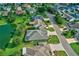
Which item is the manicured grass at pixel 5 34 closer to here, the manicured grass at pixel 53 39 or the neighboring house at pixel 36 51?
the neighboring house at pixel 36 51

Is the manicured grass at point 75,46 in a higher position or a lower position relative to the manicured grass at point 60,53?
higher

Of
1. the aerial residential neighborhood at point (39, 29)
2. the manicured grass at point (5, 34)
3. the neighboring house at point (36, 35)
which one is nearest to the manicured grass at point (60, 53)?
the aerial residential neighborhood at point (39, 29)

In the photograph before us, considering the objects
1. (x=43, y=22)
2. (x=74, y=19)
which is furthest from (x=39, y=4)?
(x=74, y=19)

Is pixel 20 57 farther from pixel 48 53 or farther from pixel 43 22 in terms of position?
pixel 43 22

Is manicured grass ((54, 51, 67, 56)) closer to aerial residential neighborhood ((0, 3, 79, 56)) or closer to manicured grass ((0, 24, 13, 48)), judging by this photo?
aerial residential neighborhood ((0, 3, 79, 56))

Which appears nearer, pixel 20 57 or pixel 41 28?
pixel 20 57

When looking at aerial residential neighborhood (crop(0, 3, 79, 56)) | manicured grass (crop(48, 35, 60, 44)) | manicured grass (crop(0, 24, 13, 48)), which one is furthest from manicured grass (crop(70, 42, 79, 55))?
manicured grass (crop(0, 24, 13, 48))

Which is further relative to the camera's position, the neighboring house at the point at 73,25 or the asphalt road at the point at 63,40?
the neighboring house at the point at 73,25
